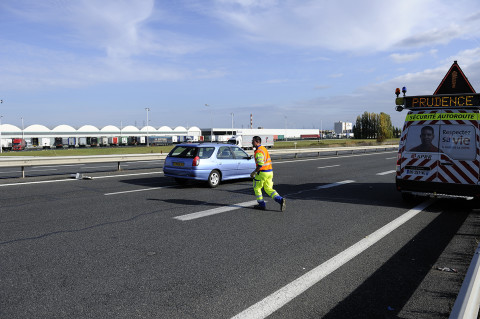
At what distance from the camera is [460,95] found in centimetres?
851

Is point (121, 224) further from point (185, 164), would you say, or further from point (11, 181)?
point (11, 181)

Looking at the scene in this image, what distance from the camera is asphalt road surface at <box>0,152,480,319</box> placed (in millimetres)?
3711

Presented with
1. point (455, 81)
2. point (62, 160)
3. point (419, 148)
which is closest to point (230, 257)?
point (419, 148)

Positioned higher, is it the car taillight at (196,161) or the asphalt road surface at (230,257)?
the car taillight at (196,161)

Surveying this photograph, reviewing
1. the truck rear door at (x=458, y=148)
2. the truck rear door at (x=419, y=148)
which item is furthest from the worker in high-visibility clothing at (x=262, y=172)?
the truck rear door at (x=458, y=148)

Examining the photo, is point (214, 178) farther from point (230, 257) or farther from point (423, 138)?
point (230, 257)

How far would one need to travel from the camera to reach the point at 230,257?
515 cm

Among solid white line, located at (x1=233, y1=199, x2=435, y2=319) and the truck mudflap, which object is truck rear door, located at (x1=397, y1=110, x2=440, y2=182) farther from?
solid white line, located at (x1=233, y1=199, x2=435, y2=319)

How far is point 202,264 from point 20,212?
5.27m

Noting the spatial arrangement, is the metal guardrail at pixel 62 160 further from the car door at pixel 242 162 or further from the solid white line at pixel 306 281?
the solid white line at pixel 306 281

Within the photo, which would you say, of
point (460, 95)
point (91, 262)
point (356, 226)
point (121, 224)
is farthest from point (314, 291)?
point (460, 95)

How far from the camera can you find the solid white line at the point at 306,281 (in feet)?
11.8

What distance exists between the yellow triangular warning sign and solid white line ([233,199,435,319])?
245 inches

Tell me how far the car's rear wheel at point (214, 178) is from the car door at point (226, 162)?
233 mm
